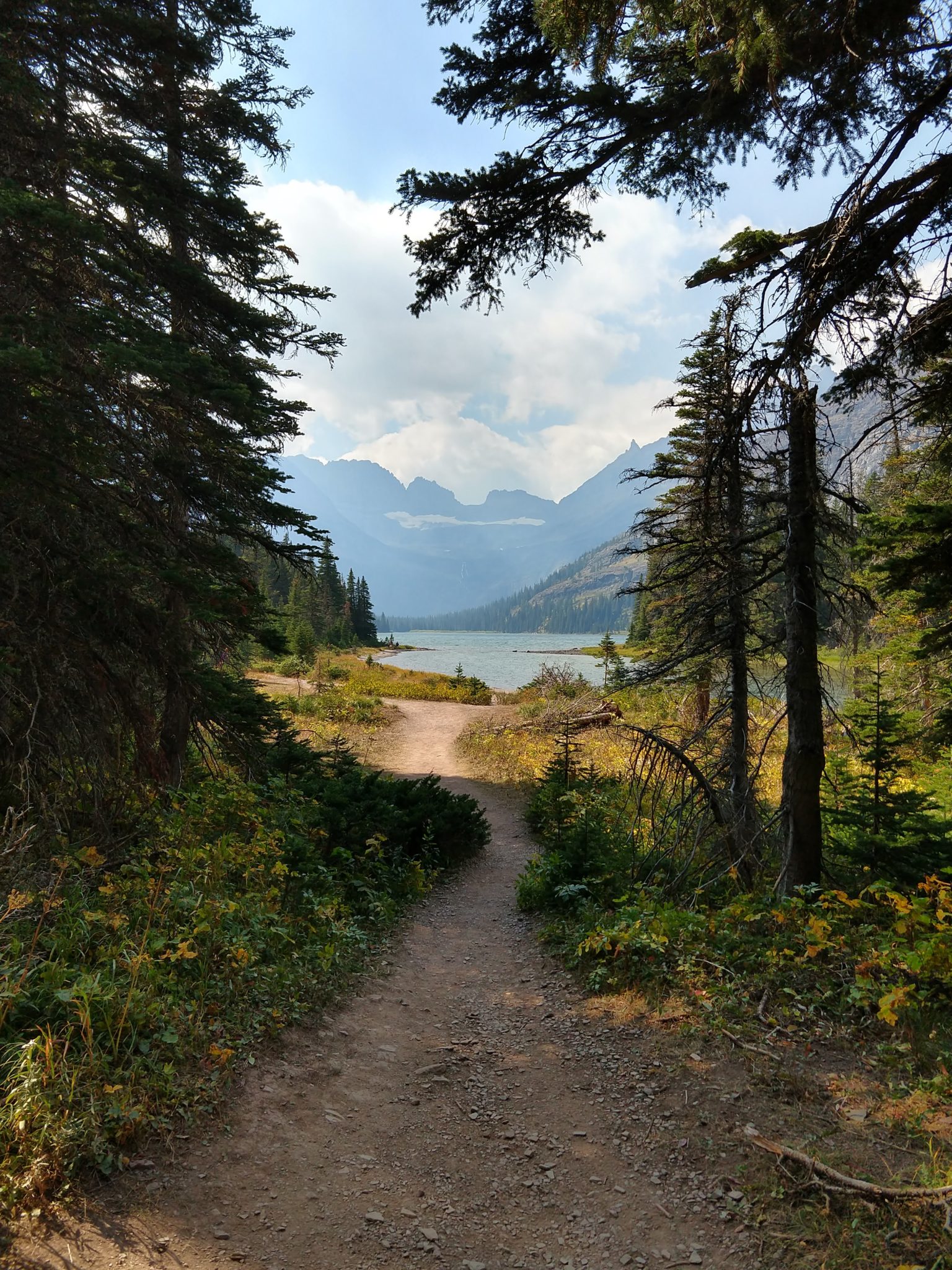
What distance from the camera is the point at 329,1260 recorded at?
290 centimetres

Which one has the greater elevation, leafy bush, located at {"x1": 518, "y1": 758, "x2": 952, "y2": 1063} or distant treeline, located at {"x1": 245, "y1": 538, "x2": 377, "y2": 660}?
distant treeline, located at {"x1": 245, "y1": 538, "x2": 377, "y2": 660}

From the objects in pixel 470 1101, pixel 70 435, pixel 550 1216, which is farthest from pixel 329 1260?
pixel 70 435

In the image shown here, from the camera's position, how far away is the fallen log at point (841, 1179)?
2.67 meters

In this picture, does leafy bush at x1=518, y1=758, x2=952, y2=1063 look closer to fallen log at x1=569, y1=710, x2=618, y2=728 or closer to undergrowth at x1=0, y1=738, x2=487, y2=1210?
undergrowth at x1=0, y1=738, x2=487, y2=1210

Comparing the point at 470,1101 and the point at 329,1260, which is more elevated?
the point at 329,1260

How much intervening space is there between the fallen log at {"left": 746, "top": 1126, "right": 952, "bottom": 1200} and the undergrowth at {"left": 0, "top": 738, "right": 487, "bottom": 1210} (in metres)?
3.17

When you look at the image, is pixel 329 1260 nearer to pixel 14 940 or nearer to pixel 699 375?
pixel 14 940

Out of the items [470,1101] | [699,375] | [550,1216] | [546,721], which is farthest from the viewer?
[546,721]

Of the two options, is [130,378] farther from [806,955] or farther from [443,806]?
[806,955]

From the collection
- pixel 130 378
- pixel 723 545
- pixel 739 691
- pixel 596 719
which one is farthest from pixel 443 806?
pixel 596 719

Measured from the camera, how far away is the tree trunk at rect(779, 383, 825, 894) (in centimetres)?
605

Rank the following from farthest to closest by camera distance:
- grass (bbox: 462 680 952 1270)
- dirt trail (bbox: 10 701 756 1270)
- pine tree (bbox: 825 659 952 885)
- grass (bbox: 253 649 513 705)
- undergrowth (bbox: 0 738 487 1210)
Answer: grass (bbox: 253 649 513 705) < pine tree (bbox: 825 659 952 885) < undergrowth (bbox: 0 738 487 1210) < dirt trail (bbox: 10 701 756 1270) < grass (bbox: 462 680 952 1270)

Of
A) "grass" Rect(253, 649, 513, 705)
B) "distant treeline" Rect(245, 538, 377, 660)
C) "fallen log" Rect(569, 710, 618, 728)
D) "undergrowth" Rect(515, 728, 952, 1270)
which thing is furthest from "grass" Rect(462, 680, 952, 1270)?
"distant treeline" Rect(245, 538, 377, 660)

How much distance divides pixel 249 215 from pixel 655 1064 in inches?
459
